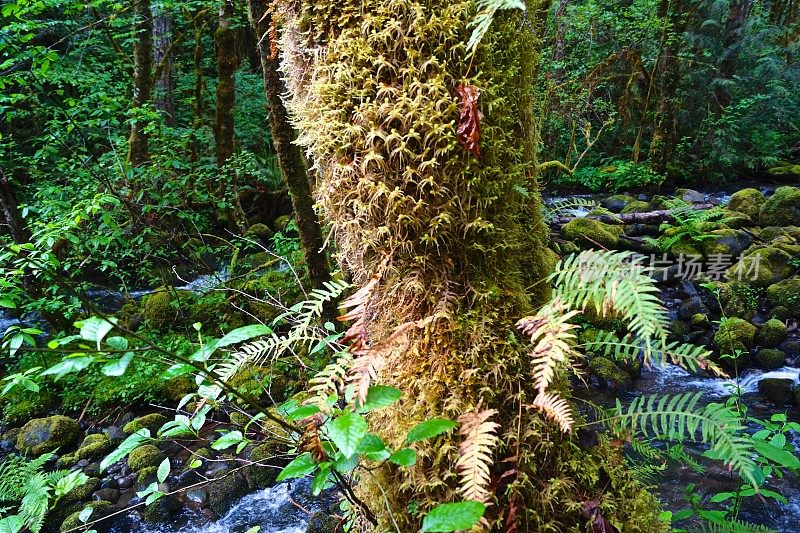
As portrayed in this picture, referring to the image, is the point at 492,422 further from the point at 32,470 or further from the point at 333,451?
the point at 32,470

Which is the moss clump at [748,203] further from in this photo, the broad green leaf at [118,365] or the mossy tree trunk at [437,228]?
the broad green leaf at [118,365]

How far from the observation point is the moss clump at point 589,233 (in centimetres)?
971

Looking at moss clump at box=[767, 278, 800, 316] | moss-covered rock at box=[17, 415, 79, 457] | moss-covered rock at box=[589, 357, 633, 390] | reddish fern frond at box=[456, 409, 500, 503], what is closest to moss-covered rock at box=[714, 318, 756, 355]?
moss clump at box=[767, 278, 800, 316]

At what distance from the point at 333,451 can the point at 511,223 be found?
3.03 ft

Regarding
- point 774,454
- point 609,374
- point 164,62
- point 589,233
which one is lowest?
point 609,374

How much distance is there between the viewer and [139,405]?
632 cm

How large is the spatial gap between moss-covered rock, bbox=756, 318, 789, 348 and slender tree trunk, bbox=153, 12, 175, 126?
12.1 m

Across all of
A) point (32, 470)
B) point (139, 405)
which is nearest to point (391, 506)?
point (32, 470)

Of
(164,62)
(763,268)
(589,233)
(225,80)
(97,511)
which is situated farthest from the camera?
(164,62)

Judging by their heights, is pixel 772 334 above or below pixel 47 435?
below

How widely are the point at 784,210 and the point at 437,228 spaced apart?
12192 mm

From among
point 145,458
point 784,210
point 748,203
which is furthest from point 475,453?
point 748,203

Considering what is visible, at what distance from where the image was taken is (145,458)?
5125 millimetres

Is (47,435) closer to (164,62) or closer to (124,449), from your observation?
(124,449)
